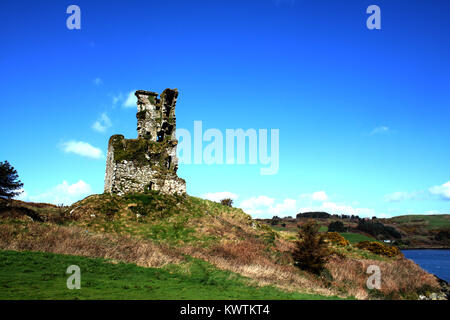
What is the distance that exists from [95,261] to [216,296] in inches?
312

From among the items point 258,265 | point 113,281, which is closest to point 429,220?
point 258,265

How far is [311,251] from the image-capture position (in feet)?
75.1

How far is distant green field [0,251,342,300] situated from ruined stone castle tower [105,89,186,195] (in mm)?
16052

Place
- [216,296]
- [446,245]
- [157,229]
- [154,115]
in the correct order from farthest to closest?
[446,245] < [154,115] < [157,229] < [216,296]

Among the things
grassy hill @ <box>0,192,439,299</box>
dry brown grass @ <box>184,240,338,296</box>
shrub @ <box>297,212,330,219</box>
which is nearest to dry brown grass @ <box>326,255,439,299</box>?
grassy hill @ <box>0,192,439,299</box>

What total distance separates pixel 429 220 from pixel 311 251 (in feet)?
655

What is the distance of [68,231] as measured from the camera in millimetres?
20109

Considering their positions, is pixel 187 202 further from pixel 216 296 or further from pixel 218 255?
pixel 216 296

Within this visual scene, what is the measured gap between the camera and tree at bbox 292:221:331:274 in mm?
22297

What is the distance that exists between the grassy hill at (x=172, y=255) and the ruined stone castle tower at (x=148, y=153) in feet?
5.77

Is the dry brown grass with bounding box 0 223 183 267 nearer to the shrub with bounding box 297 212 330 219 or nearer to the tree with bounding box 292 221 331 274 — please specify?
the tree with bounding box 292 221 331 274

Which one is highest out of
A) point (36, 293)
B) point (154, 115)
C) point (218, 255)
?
point (154, 115)

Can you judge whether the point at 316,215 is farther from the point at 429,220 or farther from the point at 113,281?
the point at 113,281
